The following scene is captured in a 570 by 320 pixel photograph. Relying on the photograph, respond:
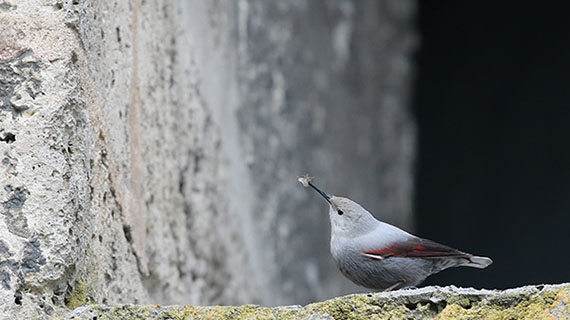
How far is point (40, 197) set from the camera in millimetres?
1525

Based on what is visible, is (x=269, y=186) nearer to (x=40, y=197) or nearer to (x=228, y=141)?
(x=228, y=141)

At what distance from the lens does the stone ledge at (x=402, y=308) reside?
4.83ft

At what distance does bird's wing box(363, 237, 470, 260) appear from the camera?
2031 millimetres

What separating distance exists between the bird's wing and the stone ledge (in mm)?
512

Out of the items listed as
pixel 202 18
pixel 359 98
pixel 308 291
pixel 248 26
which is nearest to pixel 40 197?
pixel 202 18

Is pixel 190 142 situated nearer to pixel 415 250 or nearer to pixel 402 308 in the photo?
pixel 415 250

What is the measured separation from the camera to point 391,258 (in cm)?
205

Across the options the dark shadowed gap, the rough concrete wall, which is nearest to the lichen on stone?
the rough concrete wall

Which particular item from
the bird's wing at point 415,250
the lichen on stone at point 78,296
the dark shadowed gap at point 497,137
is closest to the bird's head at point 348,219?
the bird's wing at point 415,250

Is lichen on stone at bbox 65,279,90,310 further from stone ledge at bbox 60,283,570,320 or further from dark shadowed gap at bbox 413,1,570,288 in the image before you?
dark shadowed gap at bbox 413,1,570,288

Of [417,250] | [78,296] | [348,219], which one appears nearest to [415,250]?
[417,250]

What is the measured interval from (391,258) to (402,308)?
554 millimetres

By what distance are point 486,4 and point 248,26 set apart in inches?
86.1

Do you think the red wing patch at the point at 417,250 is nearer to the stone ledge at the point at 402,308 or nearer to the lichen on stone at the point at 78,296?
the stone ledge at the point at 402,308
